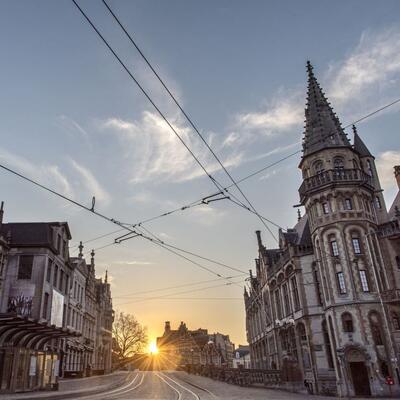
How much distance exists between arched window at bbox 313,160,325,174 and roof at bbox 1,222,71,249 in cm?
2508

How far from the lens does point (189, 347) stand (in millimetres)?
118312

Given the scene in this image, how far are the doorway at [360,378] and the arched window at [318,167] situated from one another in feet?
55.3

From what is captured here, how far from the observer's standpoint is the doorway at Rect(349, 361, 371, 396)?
29630mm

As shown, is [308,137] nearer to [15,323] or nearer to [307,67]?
[307,67]

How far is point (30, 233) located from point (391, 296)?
30.0 meters

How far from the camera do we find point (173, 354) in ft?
426

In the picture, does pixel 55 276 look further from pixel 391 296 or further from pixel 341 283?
pixel 391 296

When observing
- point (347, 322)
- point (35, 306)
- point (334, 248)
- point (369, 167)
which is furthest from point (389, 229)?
point (35, 306)

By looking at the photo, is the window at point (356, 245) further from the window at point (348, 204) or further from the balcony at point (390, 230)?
the window at point (348, 204)

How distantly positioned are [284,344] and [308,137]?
75.1 ft

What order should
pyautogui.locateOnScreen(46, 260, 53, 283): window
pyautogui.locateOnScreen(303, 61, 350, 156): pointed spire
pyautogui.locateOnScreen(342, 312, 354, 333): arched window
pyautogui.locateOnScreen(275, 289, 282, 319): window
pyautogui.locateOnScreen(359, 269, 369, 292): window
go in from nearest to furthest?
pyautogui.locateOnScreen(342, 312, 354, 333): arched window
pyautogui.locateOnScreen(359, 269, 369, 292): window
pyautogui.locateOnScreen(46, 260, 53, 283): window
pyautogui.locateOnScreen(303, 61, 350, 156): pointed spire
pyautogui.locateOnScreen(275, 289, 282, 319): window

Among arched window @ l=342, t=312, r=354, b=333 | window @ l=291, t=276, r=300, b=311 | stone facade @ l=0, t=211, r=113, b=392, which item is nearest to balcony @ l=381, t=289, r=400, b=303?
arched window @ l=342, t=312, r=354, b=333

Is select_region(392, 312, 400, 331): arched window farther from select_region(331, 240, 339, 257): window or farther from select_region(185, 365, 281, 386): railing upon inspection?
select_region(185, 365, 281, 386): railing

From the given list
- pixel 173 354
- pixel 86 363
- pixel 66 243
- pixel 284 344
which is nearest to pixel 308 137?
pixel 284 344
